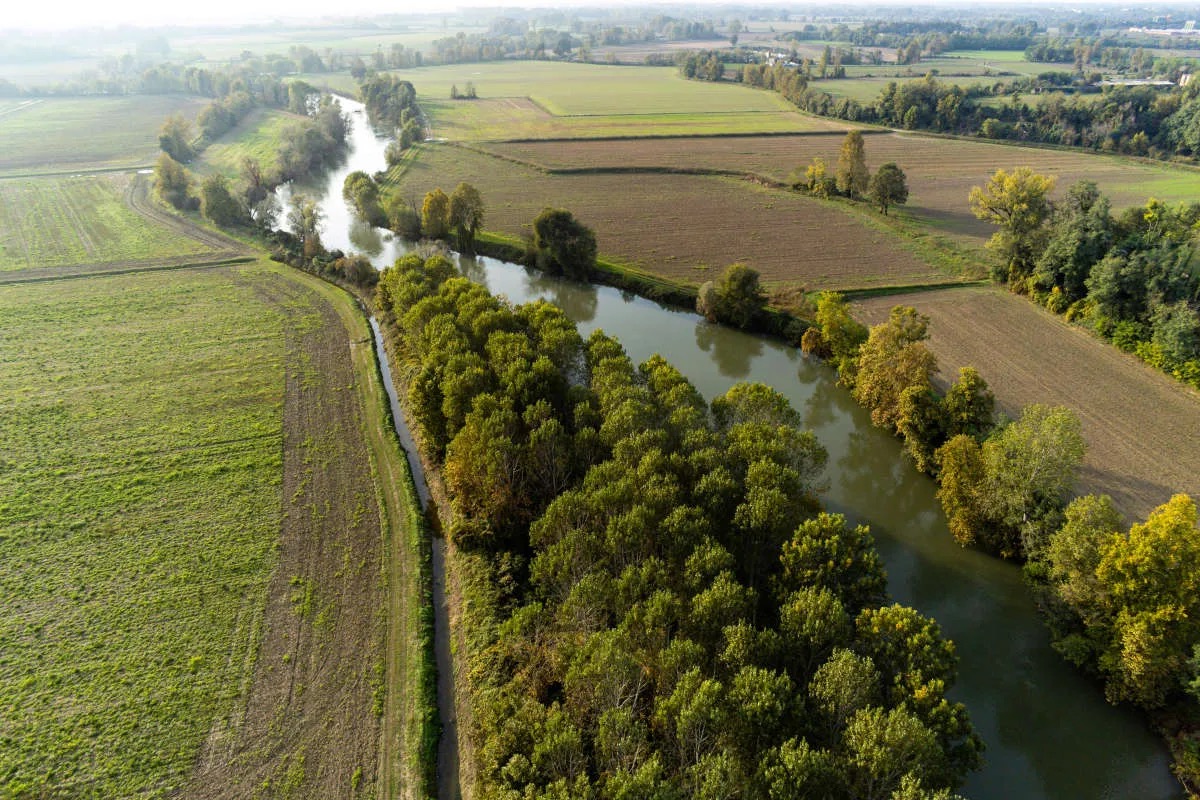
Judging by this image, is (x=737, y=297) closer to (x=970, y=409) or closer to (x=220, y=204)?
(x=970, y=409)

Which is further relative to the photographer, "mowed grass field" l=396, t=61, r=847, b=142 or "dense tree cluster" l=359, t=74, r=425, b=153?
"dense tree cluster" l=359, t=74, r=425, b=153

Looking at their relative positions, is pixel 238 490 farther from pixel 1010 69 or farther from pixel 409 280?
pixel 1010 69

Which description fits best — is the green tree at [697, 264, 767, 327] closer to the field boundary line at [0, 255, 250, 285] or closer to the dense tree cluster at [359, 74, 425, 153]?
the field boundary line at [0, 255, 250, 285]

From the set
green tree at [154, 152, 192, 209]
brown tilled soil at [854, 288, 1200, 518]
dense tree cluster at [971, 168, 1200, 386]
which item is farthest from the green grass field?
dense tree cluster at [971, 168, 1200, 386]

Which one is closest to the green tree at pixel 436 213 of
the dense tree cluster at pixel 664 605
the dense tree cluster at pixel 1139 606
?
the dense tree cluster at pixel 664 605

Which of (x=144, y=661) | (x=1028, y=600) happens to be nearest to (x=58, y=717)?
(x=144, y=661)

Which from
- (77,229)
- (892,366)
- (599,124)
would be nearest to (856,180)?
(892,366)
